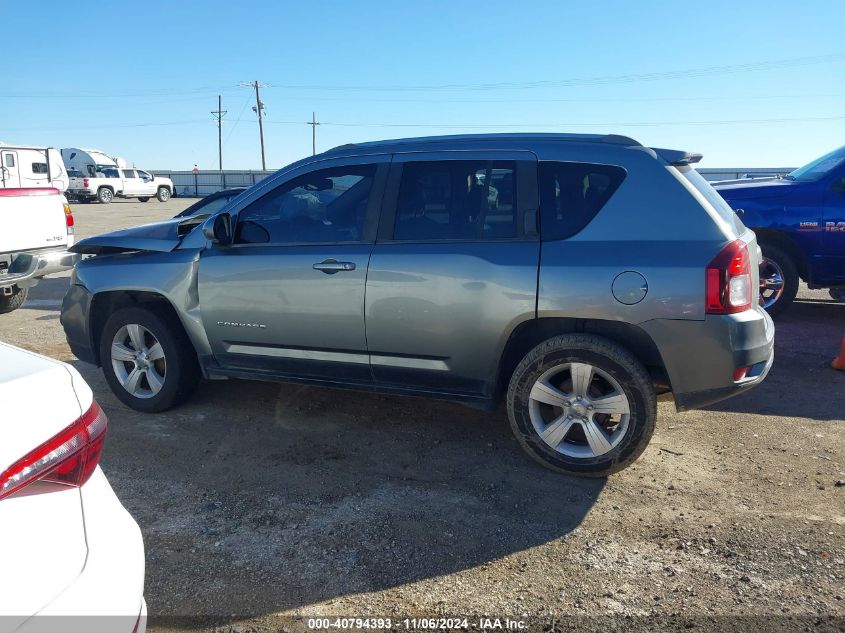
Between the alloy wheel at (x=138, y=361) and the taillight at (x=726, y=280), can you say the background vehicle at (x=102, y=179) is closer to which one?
the alloy wheel at (x=138, y=361)

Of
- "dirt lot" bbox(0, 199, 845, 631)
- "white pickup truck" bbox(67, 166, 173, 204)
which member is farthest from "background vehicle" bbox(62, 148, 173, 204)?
"dirt lot" bbox(0, 199, 845, 631)

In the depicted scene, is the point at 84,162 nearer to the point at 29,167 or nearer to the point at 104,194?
the point at 104,194

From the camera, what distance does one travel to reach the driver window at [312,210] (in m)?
4.20

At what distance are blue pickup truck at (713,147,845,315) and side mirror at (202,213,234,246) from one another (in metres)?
5.66

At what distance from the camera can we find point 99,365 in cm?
493

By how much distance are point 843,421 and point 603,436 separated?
84.2 inches

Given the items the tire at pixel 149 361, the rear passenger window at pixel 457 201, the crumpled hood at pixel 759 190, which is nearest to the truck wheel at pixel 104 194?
the tire at pixel 149 361

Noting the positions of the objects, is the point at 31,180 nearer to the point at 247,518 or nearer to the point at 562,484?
the point at 247,518

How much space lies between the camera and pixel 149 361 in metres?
4.71

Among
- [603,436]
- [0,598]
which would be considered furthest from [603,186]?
[0,598]

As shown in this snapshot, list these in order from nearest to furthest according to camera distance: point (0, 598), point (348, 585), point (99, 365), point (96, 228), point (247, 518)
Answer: point (0, 598) → point (348, 585) → point (247, 518) → point (99, 365) → point (96, 228)

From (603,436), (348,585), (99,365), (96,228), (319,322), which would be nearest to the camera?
(348,585)

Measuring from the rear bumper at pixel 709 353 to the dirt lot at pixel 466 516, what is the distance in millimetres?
596

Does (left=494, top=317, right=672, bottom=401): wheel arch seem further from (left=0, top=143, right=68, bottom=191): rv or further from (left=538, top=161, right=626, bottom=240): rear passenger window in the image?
(left=0, top=143, right=68, bottom=191): rv
